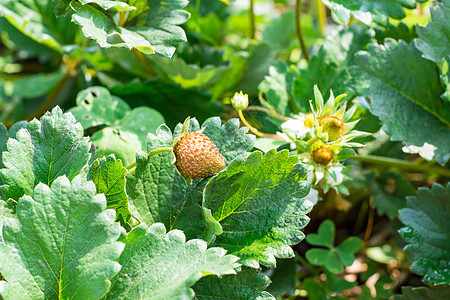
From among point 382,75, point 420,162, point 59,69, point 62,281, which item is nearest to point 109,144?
Answer: point 62,281

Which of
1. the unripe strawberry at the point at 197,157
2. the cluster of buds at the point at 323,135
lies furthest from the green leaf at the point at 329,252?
the unripe strawberry at the point at 197,157

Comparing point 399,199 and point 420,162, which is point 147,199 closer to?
point 399,199

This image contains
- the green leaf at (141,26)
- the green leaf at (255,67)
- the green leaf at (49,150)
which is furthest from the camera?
the green leaf at (255,67)

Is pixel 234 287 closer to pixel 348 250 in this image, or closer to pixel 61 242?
pixel 61 242

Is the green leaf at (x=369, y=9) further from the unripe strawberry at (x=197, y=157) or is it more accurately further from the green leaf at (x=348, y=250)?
the green leaf at (x=348, y=250)

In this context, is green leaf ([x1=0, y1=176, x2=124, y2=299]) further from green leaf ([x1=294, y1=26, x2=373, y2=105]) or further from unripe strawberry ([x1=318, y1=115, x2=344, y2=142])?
green leaf ([x1=294, y1=26, x2=373, y2=105])

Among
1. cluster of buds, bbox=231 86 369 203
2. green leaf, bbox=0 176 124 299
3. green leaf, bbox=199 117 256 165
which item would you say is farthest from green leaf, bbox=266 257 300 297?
green leaf, bbox=0 176 124 299

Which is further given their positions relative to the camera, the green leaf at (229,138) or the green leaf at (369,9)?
the green leaf at (369,9)

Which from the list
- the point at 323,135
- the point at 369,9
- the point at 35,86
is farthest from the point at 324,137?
the point at 35,86

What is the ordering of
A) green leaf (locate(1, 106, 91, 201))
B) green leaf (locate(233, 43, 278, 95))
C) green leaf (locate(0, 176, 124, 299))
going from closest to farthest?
green leaf (locate(0, 176, 124, 299)) < green leaf (locate(1, 106, 91, 201)) < green leaf (locate(233, 43, 278, 95))
